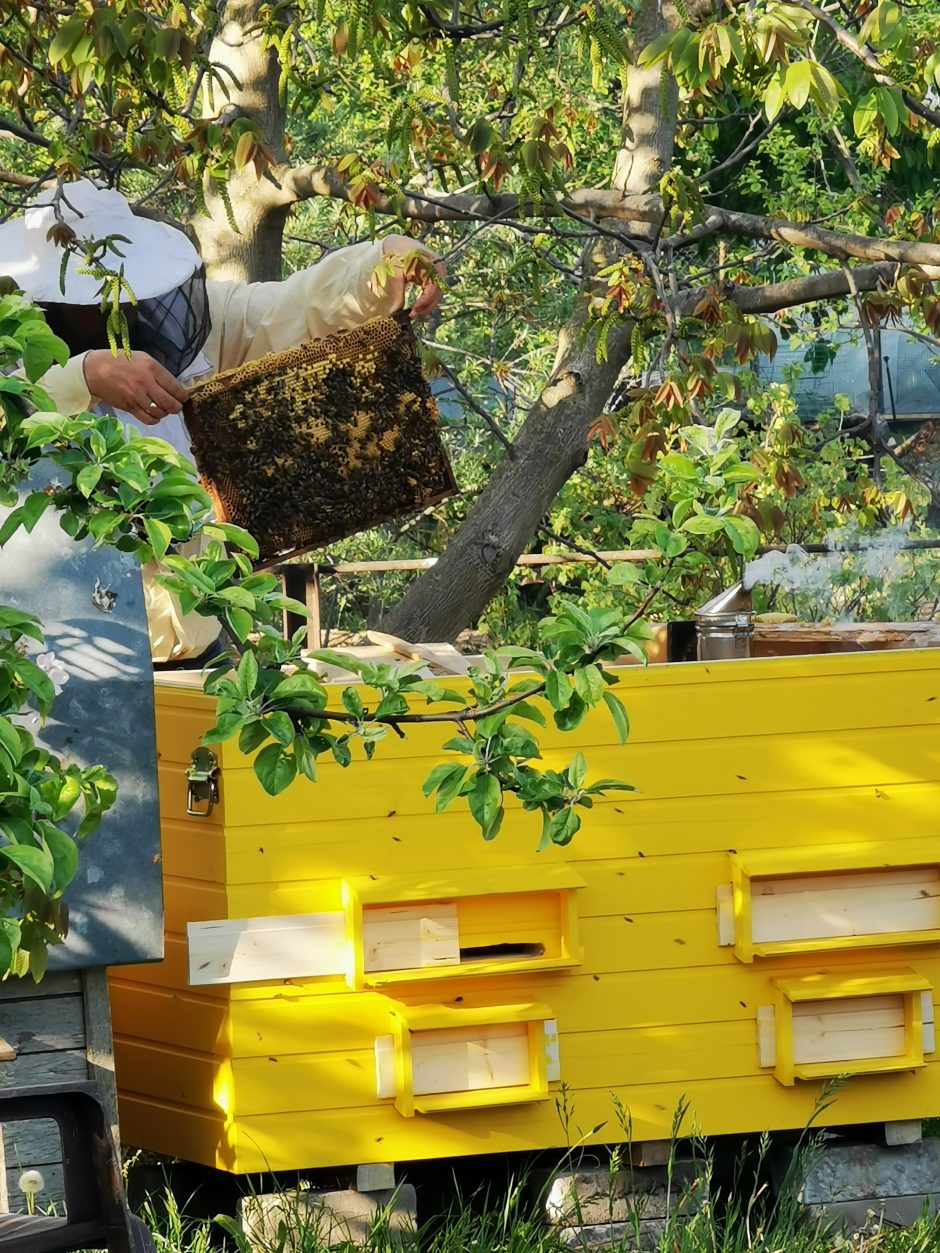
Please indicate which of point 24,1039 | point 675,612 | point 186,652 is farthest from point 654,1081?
point 675,612

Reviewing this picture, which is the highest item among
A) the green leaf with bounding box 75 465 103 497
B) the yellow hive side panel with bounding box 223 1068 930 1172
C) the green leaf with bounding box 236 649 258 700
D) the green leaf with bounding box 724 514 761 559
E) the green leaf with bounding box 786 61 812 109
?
the green leaf with bounding box 786 61 812 109

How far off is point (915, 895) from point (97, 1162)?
6.19 ft

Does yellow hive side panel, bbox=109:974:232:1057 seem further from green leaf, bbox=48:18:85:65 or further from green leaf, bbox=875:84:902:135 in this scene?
green leaf, bbox=875:84:902:135

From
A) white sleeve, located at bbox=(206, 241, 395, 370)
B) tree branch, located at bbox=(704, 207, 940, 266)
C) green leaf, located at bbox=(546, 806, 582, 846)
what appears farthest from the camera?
white sleeve, located at bbox=(206, 241, 395, 370)

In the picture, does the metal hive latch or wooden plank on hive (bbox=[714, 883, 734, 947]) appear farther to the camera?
wooden plank on hive (bbox=[714, 883, 734, 947])

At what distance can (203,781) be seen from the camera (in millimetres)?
2740

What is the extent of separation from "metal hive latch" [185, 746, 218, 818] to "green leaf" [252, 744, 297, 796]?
3.50 feet

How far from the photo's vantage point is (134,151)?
3.86m

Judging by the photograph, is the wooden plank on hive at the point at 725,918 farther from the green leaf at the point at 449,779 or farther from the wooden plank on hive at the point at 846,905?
the green leaf at the point at 449,779

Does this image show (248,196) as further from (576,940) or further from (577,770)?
(577,770)

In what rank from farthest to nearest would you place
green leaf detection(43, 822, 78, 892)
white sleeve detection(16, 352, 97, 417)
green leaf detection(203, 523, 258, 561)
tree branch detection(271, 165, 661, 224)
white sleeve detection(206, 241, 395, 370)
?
1. tree branch detection(271, 165, 661, 224)
2. white sleeve detection(206, 241, 395, 370)
3. white sleeve detection(16, 352, 97, 417)
4. green leaf detection(203, 523, 258, 561)
5. green leaf detection(43, 822, 78, 892)

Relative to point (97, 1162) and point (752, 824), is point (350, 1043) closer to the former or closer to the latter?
point (752, 824)

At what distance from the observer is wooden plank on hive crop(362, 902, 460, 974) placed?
8.93 feet

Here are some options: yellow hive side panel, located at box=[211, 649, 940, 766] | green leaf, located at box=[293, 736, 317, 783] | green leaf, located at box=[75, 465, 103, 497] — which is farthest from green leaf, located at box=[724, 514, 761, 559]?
yellow hive side panel, located at box=[211, 649, 940, 766]
